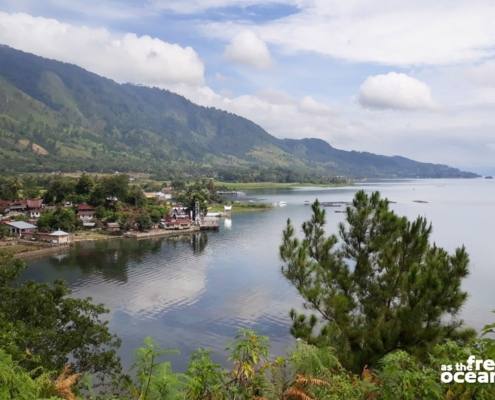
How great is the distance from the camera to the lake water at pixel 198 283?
24.6 metres

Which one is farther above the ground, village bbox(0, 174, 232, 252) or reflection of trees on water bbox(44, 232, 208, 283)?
village bbox(0, 174, 232, 252)

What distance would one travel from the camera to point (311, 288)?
35.5ft

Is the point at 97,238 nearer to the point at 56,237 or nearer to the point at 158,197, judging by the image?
the point at 56,237

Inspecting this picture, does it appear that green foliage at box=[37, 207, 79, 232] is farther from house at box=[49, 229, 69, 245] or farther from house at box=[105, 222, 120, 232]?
house at box=[105, 222, 120, 232]

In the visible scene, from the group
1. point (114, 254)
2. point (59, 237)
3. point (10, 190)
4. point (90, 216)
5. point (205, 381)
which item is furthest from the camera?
point (10, 190)

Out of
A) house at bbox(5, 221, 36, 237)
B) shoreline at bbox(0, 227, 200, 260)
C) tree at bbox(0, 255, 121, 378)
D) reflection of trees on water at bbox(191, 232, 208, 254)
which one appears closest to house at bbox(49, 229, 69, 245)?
shoreline at bbox(0, 227, 200, 260)

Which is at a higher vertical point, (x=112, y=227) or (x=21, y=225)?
(x=21, y=225)

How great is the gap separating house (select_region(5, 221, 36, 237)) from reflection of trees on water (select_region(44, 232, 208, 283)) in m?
7.91

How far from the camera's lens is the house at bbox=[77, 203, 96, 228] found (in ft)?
203

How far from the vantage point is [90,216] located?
63.8 meters

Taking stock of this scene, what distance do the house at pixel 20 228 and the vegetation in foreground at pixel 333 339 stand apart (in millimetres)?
44571

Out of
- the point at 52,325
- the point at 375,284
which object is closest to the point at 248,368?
the point at 375,284

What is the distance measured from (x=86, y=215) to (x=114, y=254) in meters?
19.5

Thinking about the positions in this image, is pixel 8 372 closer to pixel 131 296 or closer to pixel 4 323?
pixel 4 323
